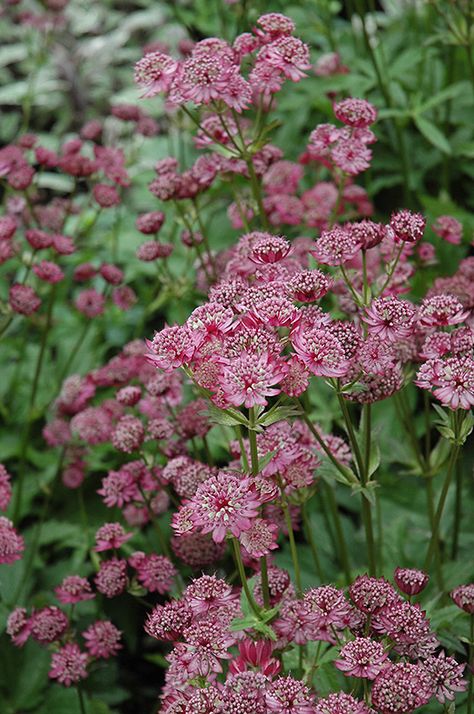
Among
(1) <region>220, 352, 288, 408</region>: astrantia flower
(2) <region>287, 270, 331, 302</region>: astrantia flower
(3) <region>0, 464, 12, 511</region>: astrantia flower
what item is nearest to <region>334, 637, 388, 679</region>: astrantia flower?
(1) <region>220, 352, 288, 408</region>: astrantia flower

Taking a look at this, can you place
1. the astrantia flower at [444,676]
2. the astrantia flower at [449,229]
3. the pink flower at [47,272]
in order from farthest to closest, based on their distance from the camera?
the pink flower at [47,272] < the astrantia flower at [449,229] < the astrantia flower at [444,676]

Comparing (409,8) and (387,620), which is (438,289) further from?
(409,8)

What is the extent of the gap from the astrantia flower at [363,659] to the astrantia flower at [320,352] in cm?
33

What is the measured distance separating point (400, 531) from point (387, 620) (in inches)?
34.3

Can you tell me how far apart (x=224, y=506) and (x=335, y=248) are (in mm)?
426

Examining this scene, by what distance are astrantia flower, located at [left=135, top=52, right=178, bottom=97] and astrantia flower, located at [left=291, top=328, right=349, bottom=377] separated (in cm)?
62

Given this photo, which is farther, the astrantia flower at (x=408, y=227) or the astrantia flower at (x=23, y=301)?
the astrantia flower at (x=23, y=301)

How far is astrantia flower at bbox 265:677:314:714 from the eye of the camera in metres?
1.06

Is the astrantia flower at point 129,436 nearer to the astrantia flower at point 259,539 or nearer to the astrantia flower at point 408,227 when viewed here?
the astrantia flower at point 259,539

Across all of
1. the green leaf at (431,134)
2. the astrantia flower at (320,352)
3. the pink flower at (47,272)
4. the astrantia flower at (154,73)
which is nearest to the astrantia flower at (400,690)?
the astrantia flower at (320,352)

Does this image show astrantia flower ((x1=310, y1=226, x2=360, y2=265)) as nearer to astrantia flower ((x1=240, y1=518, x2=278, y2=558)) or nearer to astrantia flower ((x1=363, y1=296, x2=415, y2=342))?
astrantia flower ((x1=363, y1=296, x2=415, y2=342))

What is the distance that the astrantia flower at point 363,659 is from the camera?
1.08 m

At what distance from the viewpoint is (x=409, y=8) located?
3.31 meters

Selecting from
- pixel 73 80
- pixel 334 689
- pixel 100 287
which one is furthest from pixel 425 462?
pixel 73 80
